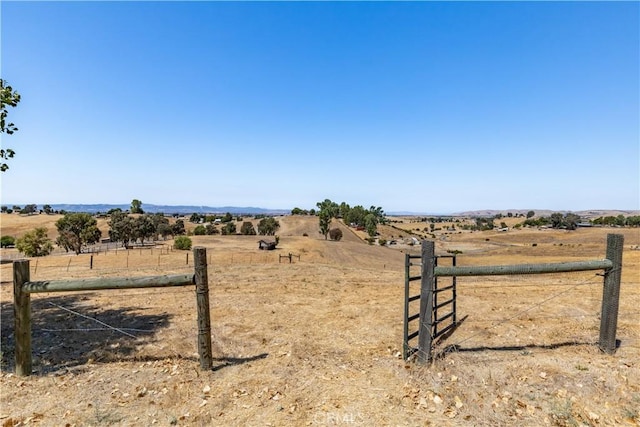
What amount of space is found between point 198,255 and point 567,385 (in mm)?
6063

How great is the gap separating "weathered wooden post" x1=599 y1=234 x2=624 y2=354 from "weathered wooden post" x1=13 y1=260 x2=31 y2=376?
996 cm

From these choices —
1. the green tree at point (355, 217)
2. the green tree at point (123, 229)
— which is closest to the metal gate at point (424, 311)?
the green tree at point (123, 229)

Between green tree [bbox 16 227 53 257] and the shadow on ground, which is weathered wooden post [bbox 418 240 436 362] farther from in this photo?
green tree [bbox 16 227 53 257]

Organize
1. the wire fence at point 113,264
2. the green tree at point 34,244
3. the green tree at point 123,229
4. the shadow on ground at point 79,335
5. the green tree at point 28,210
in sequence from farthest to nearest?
the green tree at point 28,210, the green tree at point 123,229, the green tree at point 34,244, the wire fence at point 113,264, the shadow on ground at point 79,335

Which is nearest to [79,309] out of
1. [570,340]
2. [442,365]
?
[442,365]

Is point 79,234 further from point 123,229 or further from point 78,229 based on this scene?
point 123,229

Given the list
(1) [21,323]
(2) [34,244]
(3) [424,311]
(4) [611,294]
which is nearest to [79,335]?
(1) [21,323]

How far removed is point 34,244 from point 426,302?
203ft

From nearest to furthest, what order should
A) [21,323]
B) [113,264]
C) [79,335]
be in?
[21,323]
[79,335]
[113,264]

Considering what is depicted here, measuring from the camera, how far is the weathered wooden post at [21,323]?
17.8 feet

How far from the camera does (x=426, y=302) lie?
5.61 metres

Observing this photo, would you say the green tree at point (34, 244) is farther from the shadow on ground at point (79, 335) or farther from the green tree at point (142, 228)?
the shadow on ground at point (79, 335)

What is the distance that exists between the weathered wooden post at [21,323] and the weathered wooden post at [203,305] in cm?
288

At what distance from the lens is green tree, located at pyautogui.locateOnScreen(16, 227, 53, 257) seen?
48.5 metres
